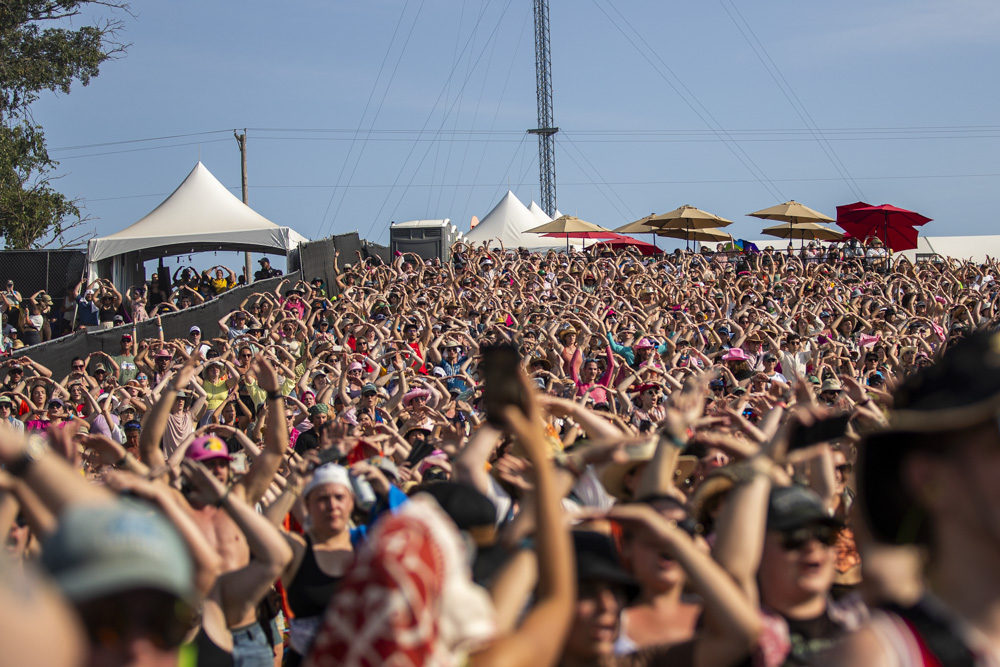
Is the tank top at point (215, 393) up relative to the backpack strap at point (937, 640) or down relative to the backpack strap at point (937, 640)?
down

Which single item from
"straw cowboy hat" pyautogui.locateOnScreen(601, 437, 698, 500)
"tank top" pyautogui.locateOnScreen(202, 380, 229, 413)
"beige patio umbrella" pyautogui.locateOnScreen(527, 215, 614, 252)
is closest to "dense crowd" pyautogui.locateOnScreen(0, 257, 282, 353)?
"tank top" pyautogui.locateOnScreen(202, 380, 229, 413)

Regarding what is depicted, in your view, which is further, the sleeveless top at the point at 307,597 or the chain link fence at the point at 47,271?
the chain link fence at the point at 47,271

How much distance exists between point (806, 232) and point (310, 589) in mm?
28034

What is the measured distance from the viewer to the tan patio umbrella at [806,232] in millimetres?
28750

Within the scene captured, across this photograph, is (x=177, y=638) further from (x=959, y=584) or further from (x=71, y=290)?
(x=71, y=290)

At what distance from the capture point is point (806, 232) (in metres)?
30.1

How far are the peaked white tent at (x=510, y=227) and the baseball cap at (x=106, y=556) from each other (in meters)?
32.7

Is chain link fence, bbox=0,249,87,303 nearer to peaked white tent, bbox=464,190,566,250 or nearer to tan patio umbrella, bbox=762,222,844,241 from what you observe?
peaked white tent, bbox=464,190,566,250

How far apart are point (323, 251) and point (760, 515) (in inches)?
842

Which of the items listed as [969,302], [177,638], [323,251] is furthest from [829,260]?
[177,638]

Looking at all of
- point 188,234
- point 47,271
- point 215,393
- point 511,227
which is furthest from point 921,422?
point 511,227

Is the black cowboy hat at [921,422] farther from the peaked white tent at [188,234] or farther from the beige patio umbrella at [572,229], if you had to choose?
the beige patio umbrella at [572,229]

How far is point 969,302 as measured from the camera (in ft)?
52.4

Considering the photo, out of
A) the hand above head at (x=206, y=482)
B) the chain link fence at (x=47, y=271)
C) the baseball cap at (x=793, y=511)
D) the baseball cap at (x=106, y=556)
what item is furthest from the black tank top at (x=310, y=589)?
the chain link fence at (x=47, y=271)
